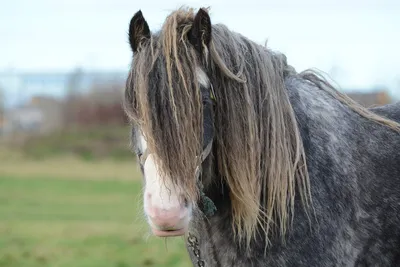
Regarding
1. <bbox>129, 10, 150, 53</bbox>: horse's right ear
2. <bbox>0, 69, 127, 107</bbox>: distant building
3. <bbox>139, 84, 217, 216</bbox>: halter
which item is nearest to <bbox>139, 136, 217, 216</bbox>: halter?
<bbox>139, 84, 217, 216</bbox>: halter

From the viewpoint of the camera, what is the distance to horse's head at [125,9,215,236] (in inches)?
147

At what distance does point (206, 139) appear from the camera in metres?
3.96

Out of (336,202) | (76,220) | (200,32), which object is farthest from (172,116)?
(76,220)

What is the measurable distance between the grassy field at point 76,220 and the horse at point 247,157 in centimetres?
46

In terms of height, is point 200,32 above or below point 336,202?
above

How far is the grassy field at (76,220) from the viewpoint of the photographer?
417 inches

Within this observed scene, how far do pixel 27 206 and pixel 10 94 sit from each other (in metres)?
39.2

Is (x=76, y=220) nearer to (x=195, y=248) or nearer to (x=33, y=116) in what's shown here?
(x=195, y=248)

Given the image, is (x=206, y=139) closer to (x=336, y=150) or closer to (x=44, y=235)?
(x=336, y=150)

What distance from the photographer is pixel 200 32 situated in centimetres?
402

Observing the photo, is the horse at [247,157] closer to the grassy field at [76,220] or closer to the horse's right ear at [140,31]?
the horse's right ear at [140,31]

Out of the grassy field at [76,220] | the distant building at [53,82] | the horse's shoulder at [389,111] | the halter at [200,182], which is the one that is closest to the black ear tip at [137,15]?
the halter at [200,182]

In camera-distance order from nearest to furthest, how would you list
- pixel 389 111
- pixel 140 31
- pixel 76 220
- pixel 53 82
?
pixel 140 31, pixel 389 111, pixel 76 220, pixel 53 82

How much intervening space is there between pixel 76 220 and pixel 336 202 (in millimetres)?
12949
